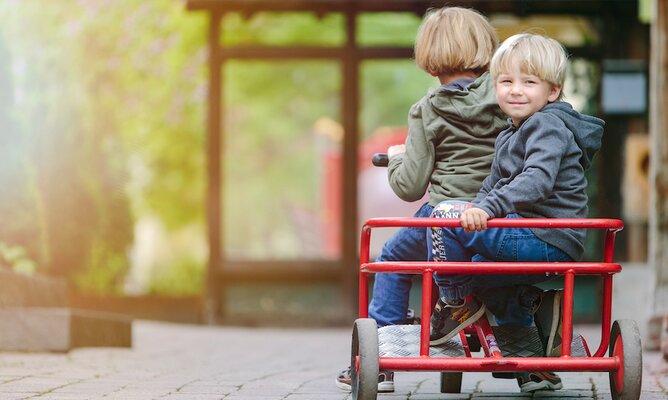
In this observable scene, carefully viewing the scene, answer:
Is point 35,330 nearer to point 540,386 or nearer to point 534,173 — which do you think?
point 540,386

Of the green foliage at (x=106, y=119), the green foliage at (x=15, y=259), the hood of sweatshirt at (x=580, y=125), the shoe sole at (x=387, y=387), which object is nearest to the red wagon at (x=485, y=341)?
the hood of sweatshirt at (x=580, y=125)

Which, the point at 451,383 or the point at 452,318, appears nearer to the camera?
the point at 452,318

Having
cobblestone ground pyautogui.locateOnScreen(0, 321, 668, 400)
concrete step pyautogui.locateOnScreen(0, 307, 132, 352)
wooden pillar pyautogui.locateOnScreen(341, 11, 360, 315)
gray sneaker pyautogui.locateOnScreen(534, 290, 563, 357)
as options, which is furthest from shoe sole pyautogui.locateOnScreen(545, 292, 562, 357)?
wooden pillar pyautogui.locateOnScreen(341, 11, 360, 315)

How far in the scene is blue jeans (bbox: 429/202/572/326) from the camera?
4.72 meters

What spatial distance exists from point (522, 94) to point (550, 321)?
2.83ft

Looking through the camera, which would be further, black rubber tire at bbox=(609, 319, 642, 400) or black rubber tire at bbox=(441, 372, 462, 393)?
black rubber tire at bbox=(441, 372, 462, 393)

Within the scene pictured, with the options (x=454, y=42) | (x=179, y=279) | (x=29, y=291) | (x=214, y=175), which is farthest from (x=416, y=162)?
(x=179, y=279)

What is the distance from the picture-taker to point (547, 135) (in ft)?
15.4

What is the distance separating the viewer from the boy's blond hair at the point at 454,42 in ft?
17.1

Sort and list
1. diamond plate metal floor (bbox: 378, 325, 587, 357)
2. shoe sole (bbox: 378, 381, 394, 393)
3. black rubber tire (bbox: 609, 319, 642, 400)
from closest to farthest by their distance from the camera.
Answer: black rubber tire (bbox: 609, 319, 642, 400), diamond plate metal floor (bbox: 378, 325, 587, 357), shoe sole (bbox: 378, 381, 394, 393)

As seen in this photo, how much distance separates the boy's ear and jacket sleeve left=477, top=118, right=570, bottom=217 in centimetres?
16

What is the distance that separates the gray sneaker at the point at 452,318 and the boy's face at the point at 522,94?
69 centimetres

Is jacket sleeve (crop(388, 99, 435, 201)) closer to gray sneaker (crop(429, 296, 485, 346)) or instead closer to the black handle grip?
the black handle grip

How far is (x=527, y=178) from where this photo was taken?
4594mm
